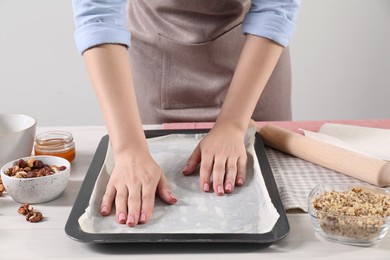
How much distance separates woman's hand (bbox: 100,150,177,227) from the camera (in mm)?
1058

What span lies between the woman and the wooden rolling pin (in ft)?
0.26

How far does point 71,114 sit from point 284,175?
1.82 metres

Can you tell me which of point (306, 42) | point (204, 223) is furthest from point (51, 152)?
point (306, 42)

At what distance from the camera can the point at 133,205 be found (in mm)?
1067

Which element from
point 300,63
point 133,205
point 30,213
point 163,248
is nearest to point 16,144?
point 30,213

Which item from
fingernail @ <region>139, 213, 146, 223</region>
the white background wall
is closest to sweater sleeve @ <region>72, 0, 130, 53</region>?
fingernail @ <region>139, 213, 146, 223</region>

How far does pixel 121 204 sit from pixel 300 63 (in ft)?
6.32

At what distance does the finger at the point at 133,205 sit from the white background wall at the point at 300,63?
5.91 feet

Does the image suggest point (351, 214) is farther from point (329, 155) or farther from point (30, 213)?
point (30, 213)

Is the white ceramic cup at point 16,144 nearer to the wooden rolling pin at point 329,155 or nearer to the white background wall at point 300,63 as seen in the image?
the wooden rolling pin at point 329,155

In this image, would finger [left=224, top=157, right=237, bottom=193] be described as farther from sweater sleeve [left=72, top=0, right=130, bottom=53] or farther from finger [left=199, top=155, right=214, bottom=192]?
sweater sleeve [left=72, top=0, right=130, bottom=53]

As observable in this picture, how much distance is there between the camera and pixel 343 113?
298 cm

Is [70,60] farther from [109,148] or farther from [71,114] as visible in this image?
[109,148]

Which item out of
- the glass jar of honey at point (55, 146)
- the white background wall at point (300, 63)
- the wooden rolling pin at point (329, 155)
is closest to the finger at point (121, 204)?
the glass jar of honey at point (55, 146)
